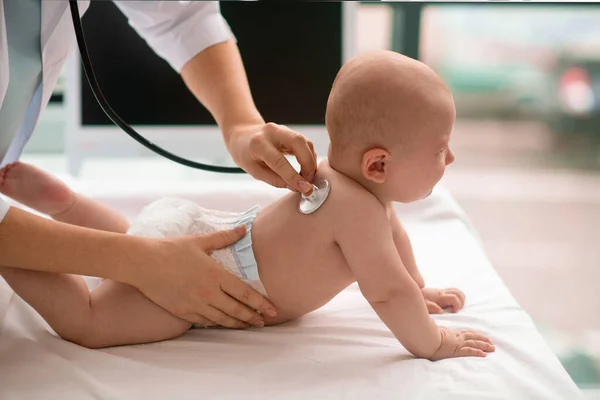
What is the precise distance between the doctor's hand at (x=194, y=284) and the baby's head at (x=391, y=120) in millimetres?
257

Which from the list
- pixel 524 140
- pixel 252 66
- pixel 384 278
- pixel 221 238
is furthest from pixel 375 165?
pixel 524 140

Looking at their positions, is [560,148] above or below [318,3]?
below

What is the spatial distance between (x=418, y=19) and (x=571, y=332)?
164cm

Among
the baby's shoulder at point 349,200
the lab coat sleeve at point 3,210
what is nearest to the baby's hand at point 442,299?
the baby's shoulder at point 349,200

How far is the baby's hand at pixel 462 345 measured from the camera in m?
1.13

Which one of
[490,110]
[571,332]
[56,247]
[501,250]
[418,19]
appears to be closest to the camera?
[56,247]

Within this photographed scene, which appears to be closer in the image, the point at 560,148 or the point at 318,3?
the point at 318,3

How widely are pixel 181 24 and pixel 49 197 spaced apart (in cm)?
45

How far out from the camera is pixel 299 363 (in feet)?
3.70

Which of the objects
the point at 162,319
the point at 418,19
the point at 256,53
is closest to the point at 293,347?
the point at 162,319

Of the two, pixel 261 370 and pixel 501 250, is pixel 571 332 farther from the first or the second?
pixel 261 370

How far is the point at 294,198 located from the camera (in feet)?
3.92

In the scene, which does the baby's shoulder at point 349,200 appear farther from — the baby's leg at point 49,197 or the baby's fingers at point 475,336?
the baby's leg at point 49,197

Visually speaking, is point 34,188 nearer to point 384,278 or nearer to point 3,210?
point 3,210
